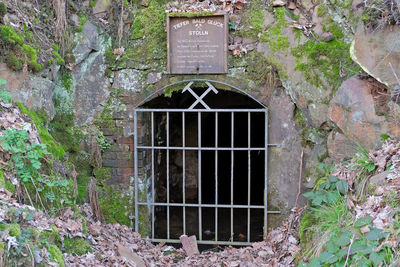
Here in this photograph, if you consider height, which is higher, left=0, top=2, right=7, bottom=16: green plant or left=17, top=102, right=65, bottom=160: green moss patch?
left=0, top=2, right=7, bottom=16: green plant

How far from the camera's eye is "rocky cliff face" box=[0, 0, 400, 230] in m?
4.45

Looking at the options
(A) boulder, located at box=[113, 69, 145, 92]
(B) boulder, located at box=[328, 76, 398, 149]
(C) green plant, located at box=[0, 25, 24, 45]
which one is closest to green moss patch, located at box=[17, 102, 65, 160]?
(C) green plant, located at box=[0, 25, 24, 45]

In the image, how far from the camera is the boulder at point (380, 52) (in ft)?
13.0

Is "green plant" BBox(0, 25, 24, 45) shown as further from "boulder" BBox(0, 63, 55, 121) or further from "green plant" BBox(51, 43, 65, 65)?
"green plant" BBox(51, 43, 65, 65)

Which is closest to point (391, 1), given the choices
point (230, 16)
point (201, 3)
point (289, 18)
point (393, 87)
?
point (393, 87)

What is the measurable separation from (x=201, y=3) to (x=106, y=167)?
2454mm

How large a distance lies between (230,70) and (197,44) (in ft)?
1.72

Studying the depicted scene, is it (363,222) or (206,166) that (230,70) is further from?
(206,166)

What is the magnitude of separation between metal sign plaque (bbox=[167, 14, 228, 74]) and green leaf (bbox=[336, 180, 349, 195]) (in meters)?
1.99

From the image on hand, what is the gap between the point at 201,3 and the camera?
5121 millimetres

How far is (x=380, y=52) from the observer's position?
404 centimetres

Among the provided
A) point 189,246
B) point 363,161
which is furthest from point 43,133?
point 363,161

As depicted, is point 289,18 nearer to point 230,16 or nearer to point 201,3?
point 230,16

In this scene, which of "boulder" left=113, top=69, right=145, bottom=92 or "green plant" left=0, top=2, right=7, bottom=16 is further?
"boulder" left=113, top=69, right=145, bottom=92
